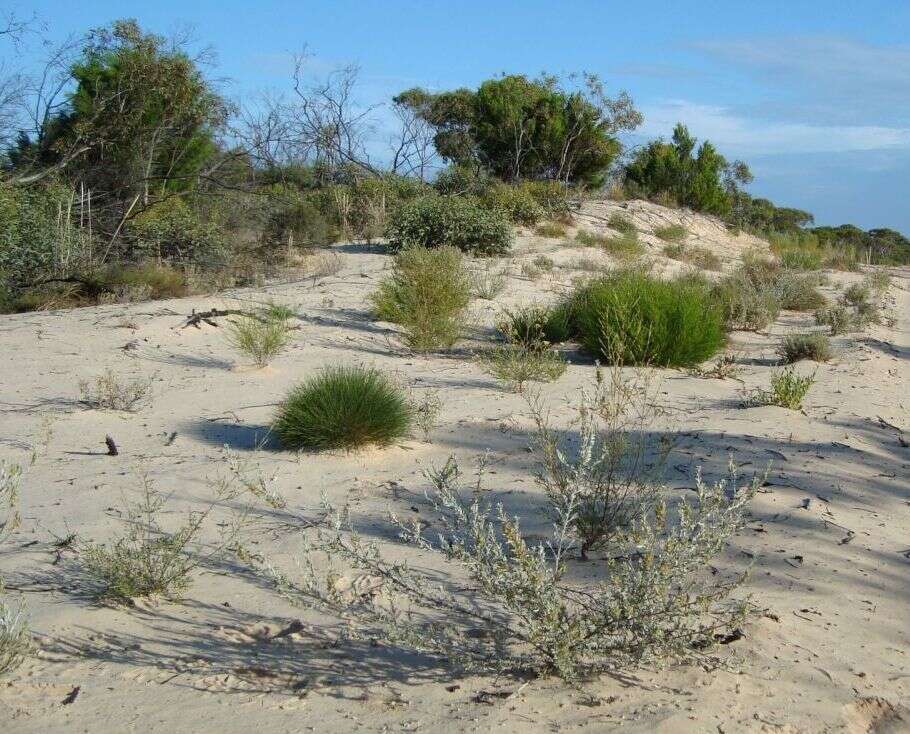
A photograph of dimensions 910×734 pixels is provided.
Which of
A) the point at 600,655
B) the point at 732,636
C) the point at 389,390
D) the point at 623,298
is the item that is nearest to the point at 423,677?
the point at 600,655

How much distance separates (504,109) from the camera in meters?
28.0

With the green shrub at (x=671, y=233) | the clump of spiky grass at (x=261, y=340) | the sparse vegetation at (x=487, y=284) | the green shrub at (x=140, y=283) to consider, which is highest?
the green shrub at (x=671, y=233)

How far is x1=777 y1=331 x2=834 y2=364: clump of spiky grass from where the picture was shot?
405 inches

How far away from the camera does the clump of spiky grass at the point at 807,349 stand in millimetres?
10297

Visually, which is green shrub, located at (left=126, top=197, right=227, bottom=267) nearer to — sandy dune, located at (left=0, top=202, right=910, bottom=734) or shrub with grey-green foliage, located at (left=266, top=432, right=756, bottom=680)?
sandy dune, located at (left=0, top=202, right=910, bottom=734)

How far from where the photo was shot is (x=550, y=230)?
70.6 feet

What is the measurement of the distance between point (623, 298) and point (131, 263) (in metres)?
9.32

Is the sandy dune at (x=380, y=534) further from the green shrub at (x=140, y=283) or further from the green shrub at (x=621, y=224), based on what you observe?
the green shrub at (x=621, y=224)

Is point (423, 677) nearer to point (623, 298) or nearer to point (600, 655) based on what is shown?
point (600, 655)

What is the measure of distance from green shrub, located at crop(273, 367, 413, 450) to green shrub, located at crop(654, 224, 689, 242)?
19337 mm

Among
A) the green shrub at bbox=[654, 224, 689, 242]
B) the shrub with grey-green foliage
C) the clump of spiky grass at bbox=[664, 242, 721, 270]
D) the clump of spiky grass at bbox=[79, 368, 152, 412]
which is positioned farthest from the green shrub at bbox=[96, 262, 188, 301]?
the green shrub at bbox=[654, 224, 689, 242]

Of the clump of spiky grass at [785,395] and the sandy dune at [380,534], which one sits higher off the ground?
the clump of spiky grass at [785,395]

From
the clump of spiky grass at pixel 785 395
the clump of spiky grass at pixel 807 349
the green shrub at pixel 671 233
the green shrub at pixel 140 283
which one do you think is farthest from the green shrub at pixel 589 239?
the clump of spiky grass at pixel 785 395

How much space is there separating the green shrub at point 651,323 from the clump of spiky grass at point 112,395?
166 inches
